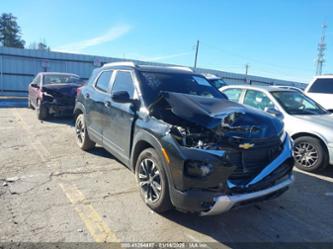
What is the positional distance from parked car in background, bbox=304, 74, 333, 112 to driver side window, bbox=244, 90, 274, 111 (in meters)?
3.81

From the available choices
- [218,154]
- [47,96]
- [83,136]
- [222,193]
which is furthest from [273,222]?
[47,96]

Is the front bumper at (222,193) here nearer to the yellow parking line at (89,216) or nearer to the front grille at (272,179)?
the front grille at (272,179)

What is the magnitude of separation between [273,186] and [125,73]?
2.89m

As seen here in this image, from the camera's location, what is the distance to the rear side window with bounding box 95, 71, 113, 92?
5.31 meters

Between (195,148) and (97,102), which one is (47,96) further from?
(195,148)

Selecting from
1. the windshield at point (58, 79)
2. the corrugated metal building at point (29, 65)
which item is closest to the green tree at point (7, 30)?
the corrugated metal building at point (29, 65)

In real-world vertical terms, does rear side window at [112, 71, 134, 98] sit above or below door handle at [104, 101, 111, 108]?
above

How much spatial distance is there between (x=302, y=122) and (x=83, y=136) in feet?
15.3

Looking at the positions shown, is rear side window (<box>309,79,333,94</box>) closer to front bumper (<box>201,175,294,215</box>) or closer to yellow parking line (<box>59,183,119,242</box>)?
front bumper (<box>201,175,294,215</box>)

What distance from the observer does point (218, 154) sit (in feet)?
10.0

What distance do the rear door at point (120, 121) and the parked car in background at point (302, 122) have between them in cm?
300

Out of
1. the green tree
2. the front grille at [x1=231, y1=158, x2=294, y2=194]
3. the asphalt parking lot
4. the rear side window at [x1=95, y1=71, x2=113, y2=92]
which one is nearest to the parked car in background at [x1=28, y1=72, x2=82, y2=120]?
the asphalt parking lot

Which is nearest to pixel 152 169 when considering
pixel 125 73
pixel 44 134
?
pixel 125 73

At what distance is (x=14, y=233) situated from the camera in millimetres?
3131
